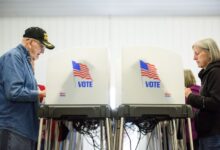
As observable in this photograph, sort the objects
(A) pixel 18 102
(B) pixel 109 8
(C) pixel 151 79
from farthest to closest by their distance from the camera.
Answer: (B) pixel 109 8 < (A) pixel 18 102 < (C) pixel 151 79

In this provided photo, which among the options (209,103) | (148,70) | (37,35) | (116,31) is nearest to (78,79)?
(148,70)

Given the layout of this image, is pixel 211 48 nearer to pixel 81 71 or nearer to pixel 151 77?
pixel 151 77

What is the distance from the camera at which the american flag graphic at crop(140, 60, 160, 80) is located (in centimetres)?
195

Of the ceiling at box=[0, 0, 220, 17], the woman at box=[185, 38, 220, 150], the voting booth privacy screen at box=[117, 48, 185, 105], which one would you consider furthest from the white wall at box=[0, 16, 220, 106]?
the voting booth privacy screen at box=[117, 48, 185, 105]

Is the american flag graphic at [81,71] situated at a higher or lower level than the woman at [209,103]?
higher

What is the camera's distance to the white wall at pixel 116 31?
14.6 ft

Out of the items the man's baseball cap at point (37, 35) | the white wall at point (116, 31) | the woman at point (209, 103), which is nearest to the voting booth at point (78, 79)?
the man's baseball cap at point (37, 35)

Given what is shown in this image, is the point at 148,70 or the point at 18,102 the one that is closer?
the point at 148,70

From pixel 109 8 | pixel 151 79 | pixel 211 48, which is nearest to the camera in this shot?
pixel 151 79

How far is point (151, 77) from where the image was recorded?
195cm

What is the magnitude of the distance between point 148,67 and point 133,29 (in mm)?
2578

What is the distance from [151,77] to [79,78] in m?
0.39

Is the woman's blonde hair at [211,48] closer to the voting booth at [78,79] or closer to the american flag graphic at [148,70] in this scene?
the american flag graphic at [148,70]

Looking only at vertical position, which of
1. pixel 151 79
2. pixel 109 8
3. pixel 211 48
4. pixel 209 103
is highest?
pixel 109 8
